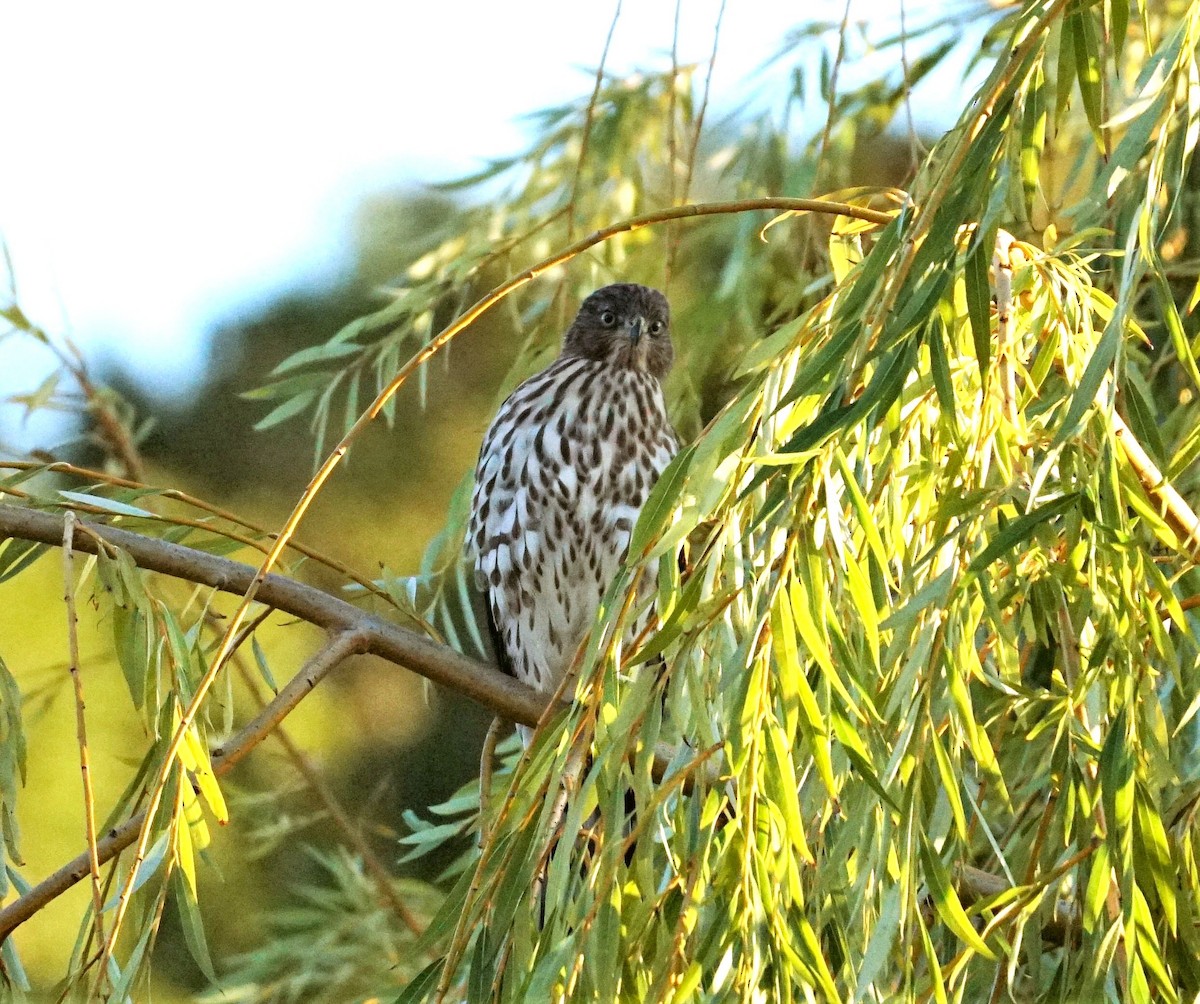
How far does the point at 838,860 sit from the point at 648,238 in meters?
1.60

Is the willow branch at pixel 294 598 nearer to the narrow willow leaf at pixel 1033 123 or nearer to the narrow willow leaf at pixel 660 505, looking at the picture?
the narrow willow leaf at pixel 660 505

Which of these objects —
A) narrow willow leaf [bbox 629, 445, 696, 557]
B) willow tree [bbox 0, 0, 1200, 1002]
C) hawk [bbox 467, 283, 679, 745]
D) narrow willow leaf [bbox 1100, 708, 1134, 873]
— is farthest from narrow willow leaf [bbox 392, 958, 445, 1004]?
hawk [bbox 467, 283, 679, 745]

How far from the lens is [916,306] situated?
95 centimetres

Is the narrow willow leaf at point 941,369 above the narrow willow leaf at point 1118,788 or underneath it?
above

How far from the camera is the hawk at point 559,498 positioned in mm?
2354

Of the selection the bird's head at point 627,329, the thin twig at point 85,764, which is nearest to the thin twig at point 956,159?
the thin twig at point 85,764

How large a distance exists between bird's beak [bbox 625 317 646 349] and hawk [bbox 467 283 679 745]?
0.23ft

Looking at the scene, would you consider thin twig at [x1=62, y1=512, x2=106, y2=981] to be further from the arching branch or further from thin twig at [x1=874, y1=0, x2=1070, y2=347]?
thin twig at [x1=874, y1=0, x2=1070, y2=347]

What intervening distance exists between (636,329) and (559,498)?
0.41 metres

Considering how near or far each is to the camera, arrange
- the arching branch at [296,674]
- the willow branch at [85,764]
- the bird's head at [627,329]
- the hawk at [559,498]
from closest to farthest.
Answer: the willow branch at [85,764] → the arching branch at [296,674] → the hawk at [559,498] → the bird's head at [627,329]

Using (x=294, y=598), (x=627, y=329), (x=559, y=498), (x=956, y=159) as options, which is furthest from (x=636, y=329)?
(x=956, y=159)

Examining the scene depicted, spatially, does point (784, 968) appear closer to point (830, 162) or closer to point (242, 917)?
point (830, 162)

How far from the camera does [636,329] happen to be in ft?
8.68

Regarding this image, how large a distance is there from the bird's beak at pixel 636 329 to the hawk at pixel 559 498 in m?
0.07
